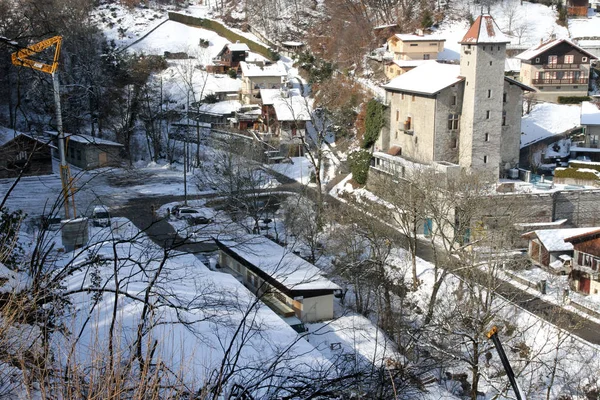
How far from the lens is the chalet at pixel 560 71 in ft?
101

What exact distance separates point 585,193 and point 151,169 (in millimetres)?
17452

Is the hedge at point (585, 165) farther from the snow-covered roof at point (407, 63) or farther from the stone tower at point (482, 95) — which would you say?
the snow-covered roof at point (407, 63)

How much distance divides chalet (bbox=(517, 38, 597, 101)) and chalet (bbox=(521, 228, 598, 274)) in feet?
46.8

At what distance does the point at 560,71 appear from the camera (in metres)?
30.8

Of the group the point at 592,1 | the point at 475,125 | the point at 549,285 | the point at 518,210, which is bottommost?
the point at 549,285

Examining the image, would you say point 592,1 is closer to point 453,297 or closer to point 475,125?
point 475,125

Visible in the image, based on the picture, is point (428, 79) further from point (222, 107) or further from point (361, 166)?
point (222, 107)

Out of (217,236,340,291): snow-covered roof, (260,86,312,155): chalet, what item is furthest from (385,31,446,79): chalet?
(217,236,340,291): snow-covered roof

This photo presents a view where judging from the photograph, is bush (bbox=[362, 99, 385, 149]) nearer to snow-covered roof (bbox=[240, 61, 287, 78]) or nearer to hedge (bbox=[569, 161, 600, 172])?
hedge (bbox=[569, 161, 600, 172])

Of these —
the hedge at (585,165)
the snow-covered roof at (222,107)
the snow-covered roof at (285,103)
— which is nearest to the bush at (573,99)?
the hedge at (585,165)

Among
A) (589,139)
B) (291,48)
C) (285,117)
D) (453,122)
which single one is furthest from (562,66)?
(291,48)

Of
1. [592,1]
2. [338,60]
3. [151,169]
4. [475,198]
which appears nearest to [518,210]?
[475,198]

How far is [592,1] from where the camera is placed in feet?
139

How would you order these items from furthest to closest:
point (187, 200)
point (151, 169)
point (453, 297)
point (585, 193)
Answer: point (151, 169), point (187, 200), point (585, 193), point (453, 297)
